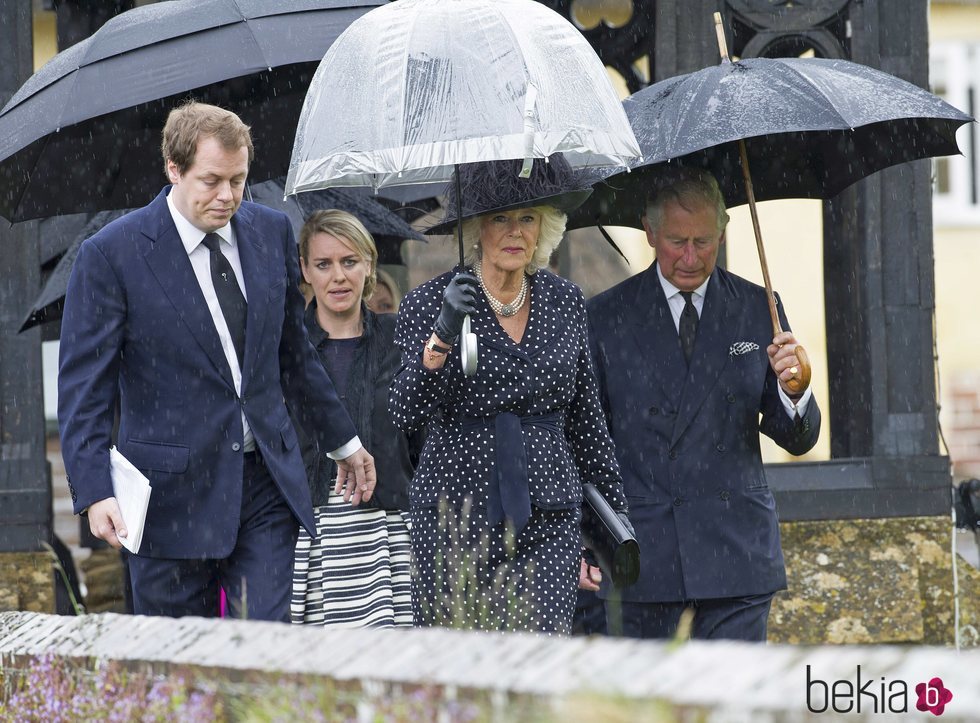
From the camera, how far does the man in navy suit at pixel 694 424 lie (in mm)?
5359

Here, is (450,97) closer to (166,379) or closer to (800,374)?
(166,379)

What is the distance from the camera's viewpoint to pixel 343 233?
6188mm

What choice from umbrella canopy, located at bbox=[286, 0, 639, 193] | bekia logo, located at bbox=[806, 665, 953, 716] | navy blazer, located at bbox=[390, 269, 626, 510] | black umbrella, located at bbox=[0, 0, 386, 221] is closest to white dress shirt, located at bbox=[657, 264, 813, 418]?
navy blazer, located at bbox=[390, 269, 626, 510]

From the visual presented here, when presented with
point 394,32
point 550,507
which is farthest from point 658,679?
point 394,32


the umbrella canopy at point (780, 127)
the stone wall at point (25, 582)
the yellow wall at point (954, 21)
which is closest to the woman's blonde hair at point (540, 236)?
the umbrella canopy at point (780, 127)

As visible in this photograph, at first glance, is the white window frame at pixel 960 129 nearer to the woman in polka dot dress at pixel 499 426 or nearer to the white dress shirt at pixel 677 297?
the white dress shirt at pixel 677 297

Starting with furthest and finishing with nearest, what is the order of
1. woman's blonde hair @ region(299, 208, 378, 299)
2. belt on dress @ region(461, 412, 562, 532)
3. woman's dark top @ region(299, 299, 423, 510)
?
woman's blonde hair @ region(299, 208, 378, 299), woman's dark top @ region(299, 299, 423, 510), belt on dress @ region(461, 412, 562, 532)

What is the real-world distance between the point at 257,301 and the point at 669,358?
4.82ft

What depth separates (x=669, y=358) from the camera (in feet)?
17.9

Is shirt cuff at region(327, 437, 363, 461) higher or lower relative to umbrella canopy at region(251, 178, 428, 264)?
lower

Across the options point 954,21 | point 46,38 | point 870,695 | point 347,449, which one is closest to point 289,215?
point 347,449

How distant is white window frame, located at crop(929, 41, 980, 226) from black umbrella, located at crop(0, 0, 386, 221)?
1391 cm

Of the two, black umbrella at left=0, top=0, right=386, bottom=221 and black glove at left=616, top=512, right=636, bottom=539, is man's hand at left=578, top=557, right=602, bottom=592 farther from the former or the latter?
black umbrella at left=0, top=0, right=386, bottom=221

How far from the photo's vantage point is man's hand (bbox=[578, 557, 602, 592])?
17.1ft
